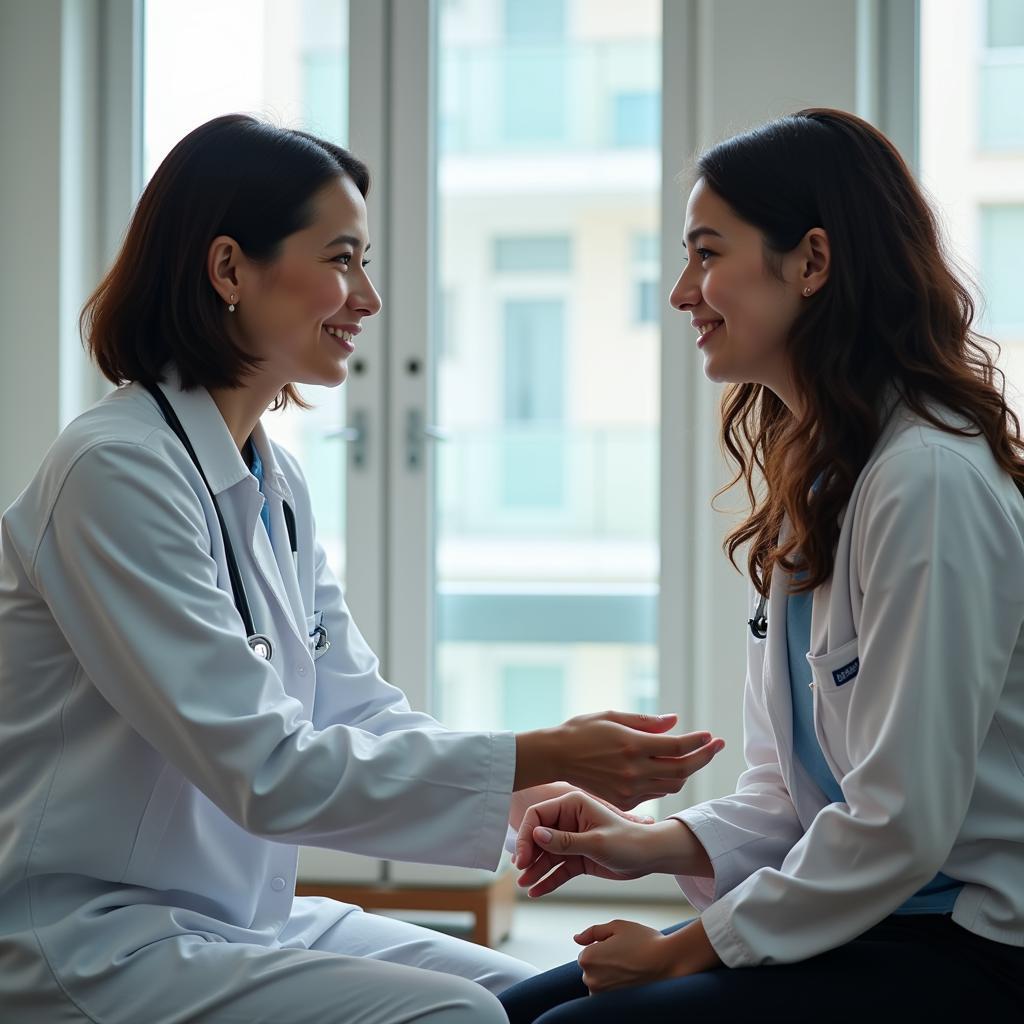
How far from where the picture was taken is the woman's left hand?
4.08 feet

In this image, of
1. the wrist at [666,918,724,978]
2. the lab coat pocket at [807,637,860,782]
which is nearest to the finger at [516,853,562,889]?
the wrist at [666,918,724,978]

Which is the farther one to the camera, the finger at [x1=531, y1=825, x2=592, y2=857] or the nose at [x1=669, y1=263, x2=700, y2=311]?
the nose at [x1=669, y1=263, x2=700, y2=311]

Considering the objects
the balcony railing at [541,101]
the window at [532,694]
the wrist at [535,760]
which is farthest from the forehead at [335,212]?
the window at [532,694]

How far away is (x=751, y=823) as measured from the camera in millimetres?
1463

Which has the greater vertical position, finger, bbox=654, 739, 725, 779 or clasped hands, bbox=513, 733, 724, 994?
finger, bbox=654, 739, 725, 779

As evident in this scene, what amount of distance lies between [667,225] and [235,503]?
6.13ft

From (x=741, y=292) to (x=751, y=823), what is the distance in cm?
64

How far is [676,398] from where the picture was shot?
9.89 ft

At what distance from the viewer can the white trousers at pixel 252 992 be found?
1.17 metres

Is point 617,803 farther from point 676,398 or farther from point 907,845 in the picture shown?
point 676,398

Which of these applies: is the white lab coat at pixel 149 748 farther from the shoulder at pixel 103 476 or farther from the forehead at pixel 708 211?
the forehead at pixel 708 211

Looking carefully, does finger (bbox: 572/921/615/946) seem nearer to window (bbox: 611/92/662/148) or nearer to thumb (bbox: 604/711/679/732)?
thumb (bbox: 604/711/679/732)

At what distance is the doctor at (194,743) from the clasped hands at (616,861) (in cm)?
7

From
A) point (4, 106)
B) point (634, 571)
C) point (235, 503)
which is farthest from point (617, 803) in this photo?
point (4, 106)
